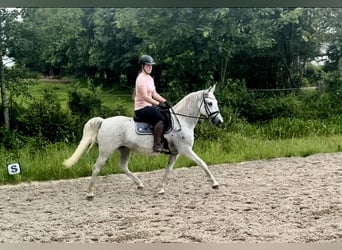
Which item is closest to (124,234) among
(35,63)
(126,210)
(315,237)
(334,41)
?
(126,210)

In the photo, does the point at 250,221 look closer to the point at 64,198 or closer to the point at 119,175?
the point at 119,175

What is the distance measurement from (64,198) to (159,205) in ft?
Answer: 2.04

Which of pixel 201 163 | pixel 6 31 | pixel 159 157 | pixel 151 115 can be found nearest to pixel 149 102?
pixel 151 115

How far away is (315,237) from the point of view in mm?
3484

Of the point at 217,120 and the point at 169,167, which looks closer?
the point at 217,120

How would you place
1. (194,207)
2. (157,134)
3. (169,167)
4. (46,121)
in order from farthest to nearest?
(46,121) → (169,167) → (157,134) → (194,207)

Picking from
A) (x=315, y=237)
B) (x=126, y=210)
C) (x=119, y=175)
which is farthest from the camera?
(x=119, y=175)

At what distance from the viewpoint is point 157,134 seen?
12.9ft

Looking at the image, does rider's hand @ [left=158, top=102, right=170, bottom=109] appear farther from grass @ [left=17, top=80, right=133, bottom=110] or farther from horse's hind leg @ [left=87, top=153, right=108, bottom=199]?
horse's hind leg @ [left=87, top=153, right=108, bottom=199]

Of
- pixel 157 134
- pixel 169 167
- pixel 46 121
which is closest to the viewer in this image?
pixel 157 134

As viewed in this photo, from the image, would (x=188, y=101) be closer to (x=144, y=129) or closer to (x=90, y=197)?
(x=144, y=129)

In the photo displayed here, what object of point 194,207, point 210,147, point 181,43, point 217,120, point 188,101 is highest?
point 181,43

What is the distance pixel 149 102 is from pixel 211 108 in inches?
15.6

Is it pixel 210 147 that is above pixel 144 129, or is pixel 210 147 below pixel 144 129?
below
